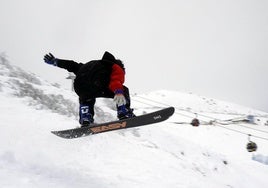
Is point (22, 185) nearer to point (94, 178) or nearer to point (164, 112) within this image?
point (94, 178)

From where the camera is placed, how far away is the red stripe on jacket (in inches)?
191

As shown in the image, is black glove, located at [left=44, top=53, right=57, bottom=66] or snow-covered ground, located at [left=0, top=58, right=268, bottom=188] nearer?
snow-covered ground, located at [left=0, top=58, right=268, bottom=188]

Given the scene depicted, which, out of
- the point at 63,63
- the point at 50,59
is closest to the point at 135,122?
the point at 63,63

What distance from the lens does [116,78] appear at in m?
4.92

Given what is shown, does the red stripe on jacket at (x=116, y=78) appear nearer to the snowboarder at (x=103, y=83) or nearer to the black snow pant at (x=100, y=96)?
the snowboarder at (x=103, y=83)

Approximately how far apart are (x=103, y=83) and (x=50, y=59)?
58.6 inches

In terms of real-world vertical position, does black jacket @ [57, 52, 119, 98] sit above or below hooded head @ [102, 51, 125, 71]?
below

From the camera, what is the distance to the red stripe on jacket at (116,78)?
485cm

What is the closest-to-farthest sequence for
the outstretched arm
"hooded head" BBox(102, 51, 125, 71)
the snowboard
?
the snowboard < "hooded head" BBox(102, 51, 125, 71) < the outstretched arm

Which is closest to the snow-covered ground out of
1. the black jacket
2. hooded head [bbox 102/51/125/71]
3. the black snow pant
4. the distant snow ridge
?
the distant snow ridge

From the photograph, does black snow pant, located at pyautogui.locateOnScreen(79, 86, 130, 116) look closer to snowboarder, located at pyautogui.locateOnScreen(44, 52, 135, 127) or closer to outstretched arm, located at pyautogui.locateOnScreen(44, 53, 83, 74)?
snowboarder, located at pyautogui.locateOnScreen(44, 52, 135, 127)

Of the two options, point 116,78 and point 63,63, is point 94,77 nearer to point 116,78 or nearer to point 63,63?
point 116,78

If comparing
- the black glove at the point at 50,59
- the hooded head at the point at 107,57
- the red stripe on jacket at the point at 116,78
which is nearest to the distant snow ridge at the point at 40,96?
the black glove at the point at 50,59

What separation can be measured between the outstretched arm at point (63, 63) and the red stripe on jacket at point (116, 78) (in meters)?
0.98
